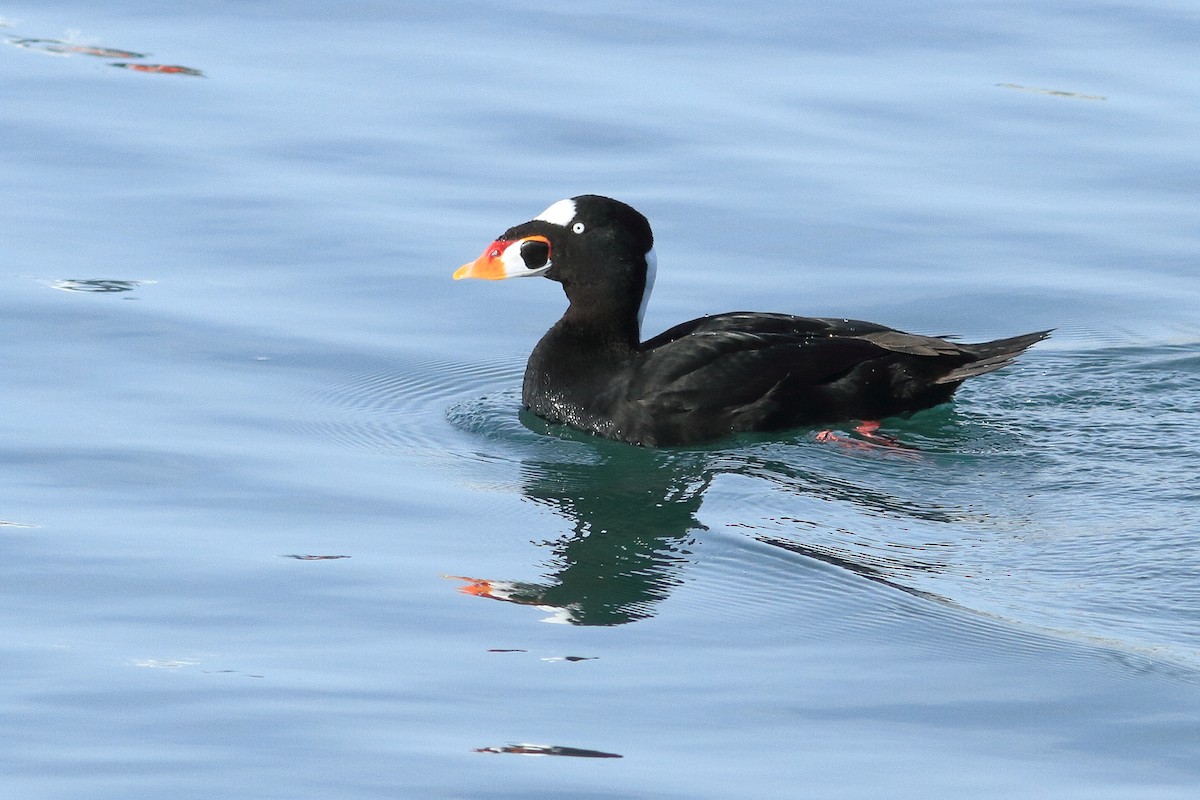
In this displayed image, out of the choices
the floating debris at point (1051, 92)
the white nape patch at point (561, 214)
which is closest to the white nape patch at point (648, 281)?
the white nape patch at point (561, 214)

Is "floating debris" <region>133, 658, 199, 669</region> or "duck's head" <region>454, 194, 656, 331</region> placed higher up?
"duck's head" <region>454, 194, 656, 331</region>

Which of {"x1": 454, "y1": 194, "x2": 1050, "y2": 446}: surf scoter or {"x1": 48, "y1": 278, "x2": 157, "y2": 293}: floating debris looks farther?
{"x1": 48, "y1": 278, "x2": 157, "y2": 293}: floating debris

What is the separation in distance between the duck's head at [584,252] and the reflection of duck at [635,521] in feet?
2.13

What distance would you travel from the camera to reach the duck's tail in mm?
8445

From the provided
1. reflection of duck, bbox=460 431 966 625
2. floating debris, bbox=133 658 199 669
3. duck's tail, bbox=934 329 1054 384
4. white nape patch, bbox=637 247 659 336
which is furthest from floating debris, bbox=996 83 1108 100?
floating debris, bbox=133 658 199 669

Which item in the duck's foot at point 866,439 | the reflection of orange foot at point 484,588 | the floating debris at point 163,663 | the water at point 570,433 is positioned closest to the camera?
the water at point 570,433

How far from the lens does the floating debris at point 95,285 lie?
32.6ft

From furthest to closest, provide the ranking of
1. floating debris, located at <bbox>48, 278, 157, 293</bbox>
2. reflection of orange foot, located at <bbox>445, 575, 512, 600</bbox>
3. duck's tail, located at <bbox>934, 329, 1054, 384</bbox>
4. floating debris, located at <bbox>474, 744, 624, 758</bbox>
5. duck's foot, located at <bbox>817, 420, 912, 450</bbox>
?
floating debris, located at <bbox>48, 278, 157, 293</bbox>, duck's tail, located at <bbox>934, 329, 1054, 384</bbox>, duck's foot, located at <bbox>817, 420, 912, 450</bbox>, reflection of orange foot, located at <bbox>445, 575, 512, 600</bbox>, floating debris, located at <bbox>474, 744, 624, 758</bbox>

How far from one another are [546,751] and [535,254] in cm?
391

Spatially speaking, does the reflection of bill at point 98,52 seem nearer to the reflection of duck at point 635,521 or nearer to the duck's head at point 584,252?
the duck's head at point 584,252

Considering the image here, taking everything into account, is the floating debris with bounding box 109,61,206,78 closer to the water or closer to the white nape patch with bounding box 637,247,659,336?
the water

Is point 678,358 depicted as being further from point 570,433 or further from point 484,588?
point 484,588

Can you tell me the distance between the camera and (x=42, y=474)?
7664 millimetres

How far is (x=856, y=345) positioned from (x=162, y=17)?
7563mm
